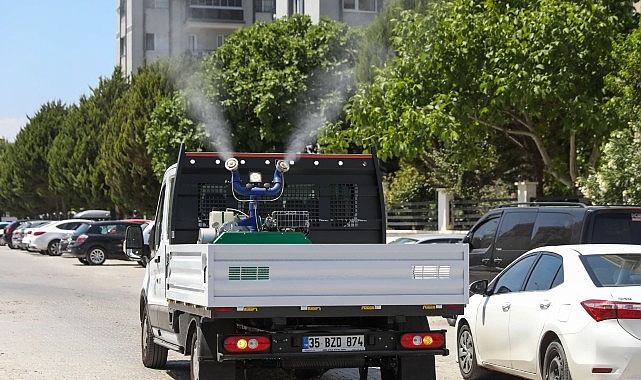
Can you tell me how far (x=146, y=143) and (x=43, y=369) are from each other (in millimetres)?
51520

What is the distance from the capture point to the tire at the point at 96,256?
4516 cm

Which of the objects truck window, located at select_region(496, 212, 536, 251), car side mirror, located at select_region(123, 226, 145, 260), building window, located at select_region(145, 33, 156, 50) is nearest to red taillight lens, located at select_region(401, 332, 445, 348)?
car side mirror, located at select_region(123, 226, 145, 260)

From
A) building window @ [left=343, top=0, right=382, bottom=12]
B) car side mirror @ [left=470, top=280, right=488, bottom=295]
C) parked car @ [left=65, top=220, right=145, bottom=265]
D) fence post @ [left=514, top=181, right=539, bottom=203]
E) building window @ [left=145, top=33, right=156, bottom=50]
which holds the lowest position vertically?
parked car @ [left=65, top=220, right=145, bottom=265]

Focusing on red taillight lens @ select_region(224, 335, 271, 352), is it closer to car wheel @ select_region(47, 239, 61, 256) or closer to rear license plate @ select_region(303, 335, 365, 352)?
rear license plate @ select_region(303, 335, 365, 352)

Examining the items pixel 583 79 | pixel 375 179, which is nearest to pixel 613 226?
pixel 375 179

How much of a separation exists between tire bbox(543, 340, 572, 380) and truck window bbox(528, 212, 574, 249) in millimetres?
5584

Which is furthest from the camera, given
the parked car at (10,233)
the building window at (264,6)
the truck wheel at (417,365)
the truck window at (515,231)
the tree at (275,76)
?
the building window at (264,6)

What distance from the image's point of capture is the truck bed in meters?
9.91

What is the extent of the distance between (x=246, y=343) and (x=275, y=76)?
4418 centimetres

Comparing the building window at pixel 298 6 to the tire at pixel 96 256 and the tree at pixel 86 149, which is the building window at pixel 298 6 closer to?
the tree at pixel 86 149

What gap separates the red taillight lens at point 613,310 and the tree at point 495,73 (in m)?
17.6

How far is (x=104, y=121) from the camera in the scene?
277 ft

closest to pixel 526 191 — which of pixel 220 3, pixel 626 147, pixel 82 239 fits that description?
pixel 626 147

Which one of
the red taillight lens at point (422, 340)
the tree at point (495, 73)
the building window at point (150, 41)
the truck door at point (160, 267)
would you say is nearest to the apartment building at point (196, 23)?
the building window at point (150, 41)
